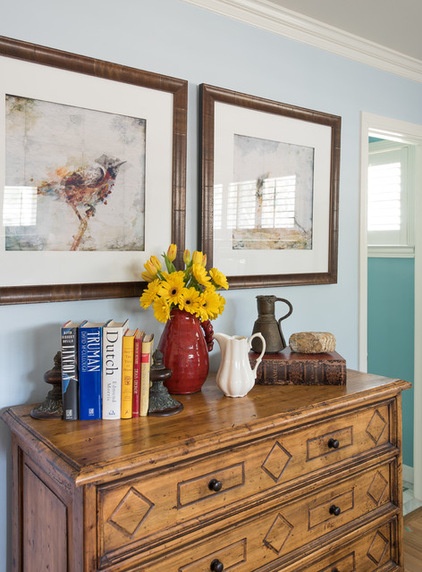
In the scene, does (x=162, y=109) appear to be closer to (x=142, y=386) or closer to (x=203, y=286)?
(x=203, y=286)

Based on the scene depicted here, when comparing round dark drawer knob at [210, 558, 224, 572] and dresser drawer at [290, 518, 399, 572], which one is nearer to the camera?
round dark drawer knob at [210, 558, 224, 572]

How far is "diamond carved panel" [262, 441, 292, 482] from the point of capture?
1.52 m

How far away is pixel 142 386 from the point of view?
1.47 meters

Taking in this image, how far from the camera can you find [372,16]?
2238 mm

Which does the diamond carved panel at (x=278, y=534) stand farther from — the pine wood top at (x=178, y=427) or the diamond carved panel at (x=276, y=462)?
the pine wood top at (x=178, y=427)

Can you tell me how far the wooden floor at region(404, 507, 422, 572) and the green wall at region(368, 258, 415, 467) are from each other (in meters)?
0.46

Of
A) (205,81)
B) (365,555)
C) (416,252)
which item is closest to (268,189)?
(205,81)

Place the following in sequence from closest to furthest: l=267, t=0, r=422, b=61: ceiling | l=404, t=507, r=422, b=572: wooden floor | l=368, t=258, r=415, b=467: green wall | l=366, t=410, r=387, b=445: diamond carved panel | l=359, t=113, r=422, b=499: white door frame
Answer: l=366, t=410, r=387, b=445: diamond carved panel < l=267, t=0, r=422, b=61: ceiling < l=404, t=507, r=422, b=572: wooden floor < l=359, t=113, r=422, b=499: white door frame < l=368, t=258, r=415, b=467: green wall

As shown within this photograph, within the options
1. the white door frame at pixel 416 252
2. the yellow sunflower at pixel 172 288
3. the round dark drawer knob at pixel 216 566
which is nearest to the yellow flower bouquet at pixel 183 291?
the yellow sunflower at pixel 172 288

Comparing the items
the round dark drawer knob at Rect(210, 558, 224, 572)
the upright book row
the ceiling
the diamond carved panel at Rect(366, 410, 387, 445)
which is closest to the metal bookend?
the upright book row

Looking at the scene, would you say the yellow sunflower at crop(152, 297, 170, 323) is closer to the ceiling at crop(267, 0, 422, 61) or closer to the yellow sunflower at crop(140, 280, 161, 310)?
the yellow sunflower at crop(140, 280, 161, 310)

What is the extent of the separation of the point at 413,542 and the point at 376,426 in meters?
1.17

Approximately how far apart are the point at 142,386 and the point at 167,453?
26cm

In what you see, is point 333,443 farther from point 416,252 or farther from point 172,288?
point 416,252
